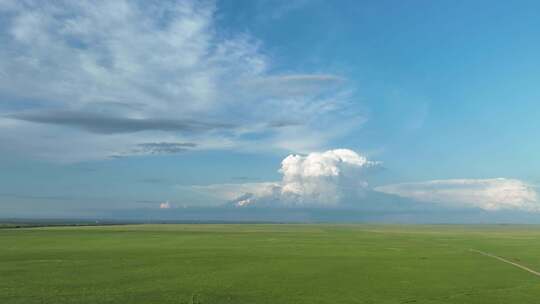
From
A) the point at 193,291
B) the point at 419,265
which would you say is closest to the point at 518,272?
the point at 419,265

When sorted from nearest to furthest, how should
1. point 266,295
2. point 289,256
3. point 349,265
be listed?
point 266,295, point 349,265, point 289,256

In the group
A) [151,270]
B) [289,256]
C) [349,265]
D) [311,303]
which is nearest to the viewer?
[311,303]

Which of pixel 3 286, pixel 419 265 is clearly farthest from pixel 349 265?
pixel 3 286

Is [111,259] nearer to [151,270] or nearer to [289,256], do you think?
[151,270]

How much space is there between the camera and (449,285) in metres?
35.5

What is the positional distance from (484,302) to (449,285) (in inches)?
236

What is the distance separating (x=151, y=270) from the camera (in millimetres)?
41094

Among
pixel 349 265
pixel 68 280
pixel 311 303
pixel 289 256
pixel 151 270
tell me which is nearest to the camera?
pixel 311 303

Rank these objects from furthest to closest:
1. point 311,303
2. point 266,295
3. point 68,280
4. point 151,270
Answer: point 151,270, point 68,280, point 266,295, point 311,303

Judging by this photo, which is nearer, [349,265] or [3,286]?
[3,286]

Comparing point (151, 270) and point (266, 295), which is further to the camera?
point (151, 270)

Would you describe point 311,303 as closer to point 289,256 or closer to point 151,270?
point 151,270

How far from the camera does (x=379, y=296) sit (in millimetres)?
31266

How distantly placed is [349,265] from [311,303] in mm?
18772
